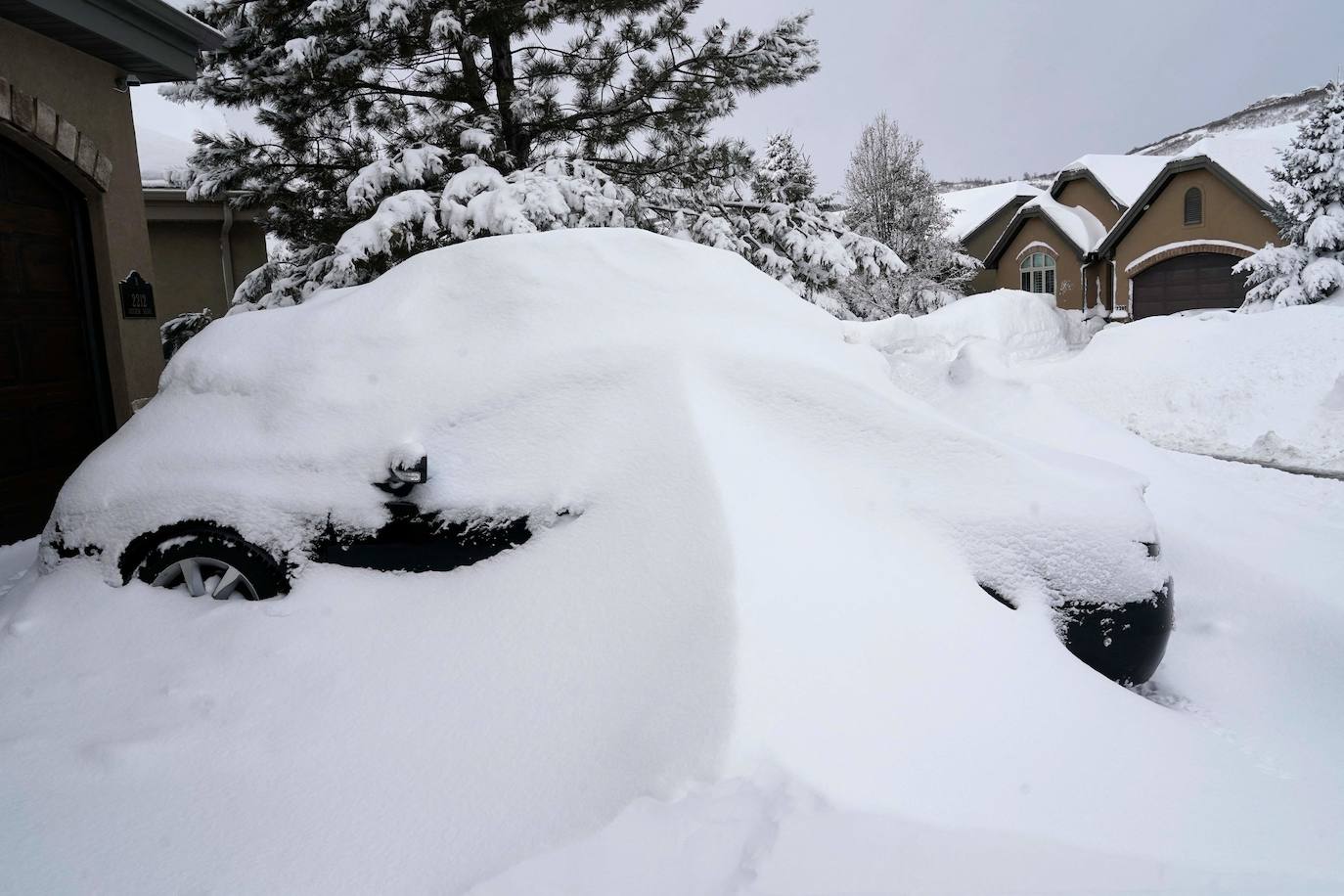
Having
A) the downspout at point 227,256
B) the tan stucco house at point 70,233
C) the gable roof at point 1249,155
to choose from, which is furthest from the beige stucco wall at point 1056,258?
the tan stucco house at point 70,233

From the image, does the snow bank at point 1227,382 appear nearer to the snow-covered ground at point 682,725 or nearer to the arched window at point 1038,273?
the snow-covered ground at point 682,725

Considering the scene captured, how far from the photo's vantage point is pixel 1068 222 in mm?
29969

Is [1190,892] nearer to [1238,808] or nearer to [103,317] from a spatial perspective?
[1238,808]

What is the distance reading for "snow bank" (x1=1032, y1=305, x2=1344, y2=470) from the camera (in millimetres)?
9516

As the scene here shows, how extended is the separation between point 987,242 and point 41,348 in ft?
114

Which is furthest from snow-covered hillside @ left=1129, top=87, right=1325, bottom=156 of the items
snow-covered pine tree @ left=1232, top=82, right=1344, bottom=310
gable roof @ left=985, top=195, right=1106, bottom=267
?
snow-covered pine tree @ left=1232, top=82, right=1344, bottom=310

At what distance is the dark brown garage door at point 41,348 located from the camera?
19.7 feet

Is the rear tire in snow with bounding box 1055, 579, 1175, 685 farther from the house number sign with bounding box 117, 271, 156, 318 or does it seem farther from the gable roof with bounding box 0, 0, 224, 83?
the house number sign with bounding box 117, 271, 156, 318

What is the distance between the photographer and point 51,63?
6.33 meters

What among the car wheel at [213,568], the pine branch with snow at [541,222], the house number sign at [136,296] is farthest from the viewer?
the pine branch with snow at [541,222]

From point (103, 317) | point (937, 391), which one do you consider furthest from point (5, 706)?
point (103, 317)

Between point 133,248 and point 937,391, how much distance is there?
22.4 ft

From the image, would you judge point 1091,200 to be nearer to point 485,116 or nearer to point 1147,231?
point 1147,231

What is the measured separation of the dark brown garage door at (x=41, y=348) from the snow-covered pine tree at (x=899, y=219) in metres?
20.7
